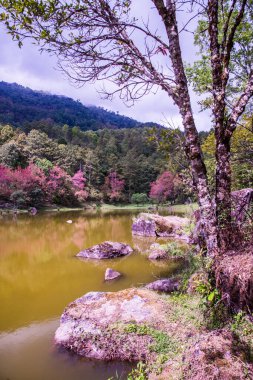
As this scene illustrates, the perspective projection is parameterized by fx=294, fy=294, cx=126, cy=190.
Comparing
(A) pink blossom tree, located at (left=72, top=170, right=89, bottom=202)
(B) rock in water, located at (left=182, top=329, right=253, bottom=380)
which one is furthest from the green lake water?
(A) pink blossom tree, located at (left=72, top=170, right=89, bottom=202)

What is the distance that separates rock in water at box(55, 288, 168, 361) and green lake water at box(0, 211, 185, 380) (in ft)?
0.58

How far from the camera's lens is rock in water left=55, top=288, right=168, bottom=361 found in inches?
178

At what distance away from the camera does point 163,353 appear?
4.14 meters

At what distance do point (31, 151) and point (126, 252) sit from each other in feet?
83.5

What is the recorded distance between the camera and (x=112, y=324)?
16.0ft

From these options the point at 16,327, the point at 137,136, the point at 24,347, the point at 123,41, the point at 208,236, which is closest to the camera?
the point at 208,236

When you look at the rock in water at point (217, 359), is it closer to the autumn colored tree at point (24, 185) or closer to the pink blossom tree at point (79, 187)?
the autumn colored tree at point (24, 185)

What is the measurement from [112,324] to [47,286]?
13.1 feet

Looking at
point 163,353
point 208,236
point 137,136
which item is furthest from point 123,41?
point 137,136

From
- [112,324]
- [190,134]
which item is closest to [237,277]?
[190,134]

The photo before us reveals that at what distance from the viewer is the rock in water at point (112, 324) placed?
4.52m

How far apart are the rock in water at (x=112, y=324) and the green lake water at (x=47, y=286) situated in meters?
0.18

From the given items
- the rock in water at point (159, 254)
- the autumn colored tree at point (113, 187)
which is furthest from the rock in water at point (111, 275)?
the autumn colored tree at point (113, 187)

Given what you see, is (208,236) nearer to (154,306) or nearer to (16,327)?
(154,306)
